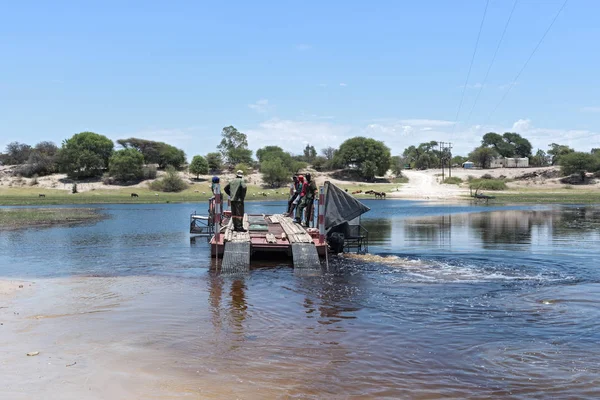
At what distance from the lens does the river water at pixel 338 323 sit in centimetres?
650

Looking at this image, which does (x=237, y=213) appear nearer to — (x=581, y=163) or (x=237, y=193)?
(x=237, y=193)

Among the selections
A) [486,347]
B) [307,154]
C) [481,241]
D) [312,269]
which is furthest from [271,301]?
[307,154]

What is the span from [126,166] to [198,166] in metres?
11.3

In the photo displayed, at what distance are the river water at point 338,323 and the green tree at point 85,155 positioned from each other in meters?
68.4

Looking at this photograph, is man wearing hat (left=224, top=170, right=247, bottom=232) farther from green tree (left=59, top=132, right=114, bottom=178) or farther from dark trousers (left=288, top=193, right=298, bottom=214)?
green tree (left=59, top=132, right=114, bottom=178)

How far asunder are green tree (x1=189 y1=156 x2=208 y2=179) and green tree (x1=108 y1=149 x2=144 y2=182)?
8.09 meters

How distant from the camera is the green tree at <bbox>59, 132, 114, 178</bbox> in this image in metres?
81.3

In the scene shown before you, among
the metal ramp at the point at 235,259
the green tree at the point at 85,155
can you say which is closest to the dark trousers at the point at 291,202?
the metal ramp at the point at 235,259

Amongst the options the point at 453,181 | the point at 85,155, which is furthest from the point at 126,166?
the point at 453,181

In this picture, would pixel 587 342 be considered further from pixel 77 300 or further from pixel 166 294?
pixel 77 300

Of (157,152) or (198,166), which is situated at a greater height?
(157,152)

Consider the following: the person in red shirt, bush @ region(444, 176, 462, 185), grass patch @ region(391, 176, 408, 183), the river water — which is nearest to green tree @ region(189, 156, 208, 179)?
grass patch @ region(391, 176, 408, 183)

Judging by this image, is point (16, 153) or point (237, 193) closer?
point (237, 193)

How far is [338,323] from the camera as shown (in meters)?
9.16
